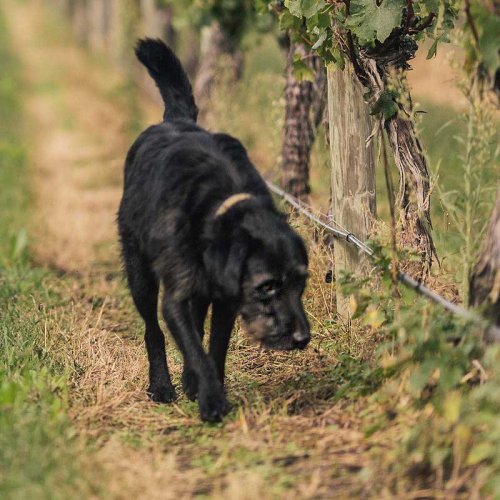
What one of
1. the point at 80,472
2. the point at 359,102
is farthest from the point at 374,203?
the point at 80,472

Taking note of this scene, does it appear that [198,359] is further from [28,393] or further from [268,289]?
[28,393]

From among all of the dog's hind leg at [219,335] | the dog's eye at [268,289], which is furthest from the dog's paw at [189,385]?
the dog's eye at [268,289]

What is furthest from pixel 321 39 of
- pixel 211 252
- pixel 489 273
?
pixel 489 273

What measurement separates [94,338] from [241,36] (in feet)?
25.1

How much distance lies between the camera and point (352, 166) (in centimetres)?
604

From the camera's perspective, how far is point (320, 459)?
13.3ft

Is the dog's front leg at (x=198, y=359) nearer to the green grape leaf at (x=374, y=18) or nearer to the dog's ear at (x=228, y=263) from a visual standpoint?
the dog's ear at (x=228, y=263)

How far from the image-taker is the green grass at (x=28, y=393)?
3717 mm

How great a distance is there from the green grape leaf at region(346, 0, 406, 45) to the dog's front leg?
5.99ft

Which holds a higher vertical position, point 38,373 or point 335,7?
point 335,7

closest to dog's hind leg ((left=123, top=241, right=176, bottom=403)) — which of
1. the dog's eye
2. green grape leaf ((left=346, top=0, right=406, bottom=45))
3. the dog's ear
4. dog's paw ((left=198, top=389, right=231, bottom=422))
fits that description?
dog's paw ((left=198, top=389, right=231, bottom=422))

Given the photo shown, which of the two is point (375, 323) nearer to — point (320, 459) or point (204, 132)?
point (320, 459)

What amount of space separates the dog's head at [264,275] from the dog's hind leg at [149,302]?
893 millimetres

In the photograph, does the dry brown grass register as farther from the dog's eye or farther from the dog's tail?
the dog's tail
